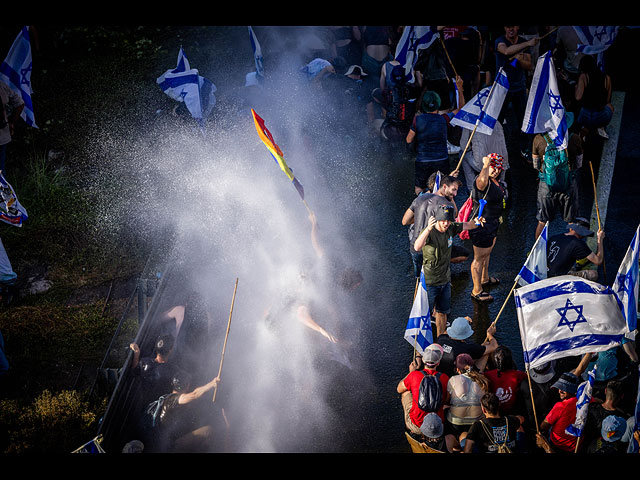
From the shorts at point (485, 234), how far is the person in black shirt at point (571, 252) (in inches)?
28.4

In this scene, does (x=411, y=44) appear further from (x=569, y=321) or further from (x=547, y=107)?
(x=569, y=321)

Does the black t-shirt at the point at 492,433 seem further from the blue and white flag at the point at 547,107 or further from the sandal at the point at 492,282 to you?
the blue and white flag at the point at 547,107

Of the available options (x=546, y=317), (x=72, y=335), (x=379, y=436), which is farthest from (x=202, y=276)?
(x=546, y=317)

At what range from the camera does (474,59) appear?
32.2ft

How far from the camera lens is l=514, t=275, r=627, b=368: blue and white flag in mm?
5402

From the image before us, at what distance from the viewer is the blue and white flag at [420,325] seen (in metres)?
6.12

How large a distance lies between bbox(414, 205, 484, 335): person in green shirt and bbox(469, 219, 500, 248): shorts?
Answer: 10.9 inches

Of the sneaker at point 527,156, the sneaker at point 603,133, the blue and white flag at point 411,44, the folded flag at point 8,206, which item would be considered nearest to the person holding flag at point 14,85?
the folded flag at point 8,206

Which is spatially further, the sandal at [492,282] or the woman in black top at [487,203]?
the sandal at [492,282]

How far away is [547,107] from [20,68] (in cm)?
756

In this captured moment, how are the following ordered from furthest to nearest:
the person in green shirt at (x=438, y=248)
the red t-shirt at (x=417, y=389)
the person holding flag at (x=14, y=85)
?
1. the person holding flag at (x=14, y=85)
2. the person in green shirt at (x=438, y=248)
3. the red t-shirt at (x=417, y=389)

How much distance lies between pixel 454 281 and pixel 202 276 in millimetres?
3326

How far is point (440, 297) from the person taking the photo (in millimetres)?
6855

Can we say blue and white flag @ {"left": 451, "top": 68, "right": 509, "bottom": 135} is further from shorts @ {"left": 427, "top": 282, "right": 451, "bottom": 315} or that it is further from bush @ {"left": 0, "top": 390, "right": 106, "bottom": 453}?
bush @ {"left": 0, "top": 390, "right": 106, "bottom": 453}
